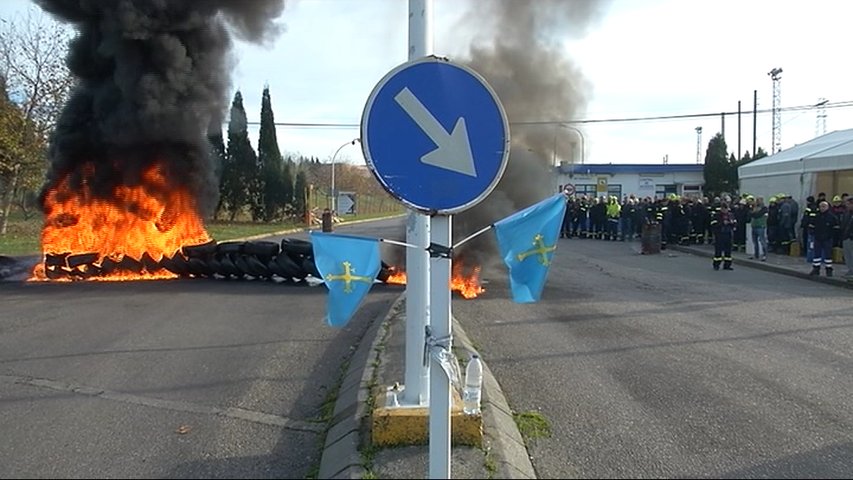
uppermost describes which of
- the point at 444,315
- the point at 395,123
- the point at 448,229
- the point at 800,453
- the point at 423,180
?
the point at 395,123

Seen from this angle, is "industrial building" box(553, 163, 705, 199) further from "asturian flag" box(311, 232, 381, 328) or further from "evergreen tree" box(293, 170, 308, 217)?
"asturian flag" box(311, 232, 381, 328)

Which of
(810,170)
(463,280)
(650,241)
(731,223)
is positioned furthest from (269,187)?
(463,280)

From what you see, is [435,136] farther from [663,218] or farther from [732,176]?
[732,176]

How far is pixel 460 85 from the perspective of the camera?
2910 mm

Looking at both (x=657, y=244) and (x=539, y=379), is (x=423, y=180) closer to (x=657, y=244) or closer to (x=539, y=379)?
(x=539, y=379)

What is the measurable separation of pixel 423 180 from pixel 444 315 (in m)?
0.58

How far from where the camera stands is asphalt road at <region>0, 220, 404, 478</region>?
403 cm

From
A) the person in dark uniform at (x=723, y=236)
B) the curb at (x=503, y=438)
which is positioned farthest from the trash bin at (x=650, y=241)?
the curb at (x=503, y=438)

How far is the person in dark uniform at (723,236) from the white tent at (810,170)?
4.07m

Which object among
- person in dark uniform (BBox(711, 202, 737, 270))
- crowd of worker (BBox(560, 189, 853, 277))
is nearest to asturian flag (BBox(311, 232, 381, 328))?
crowd of worker (BBox(560, 189, 853, 277))

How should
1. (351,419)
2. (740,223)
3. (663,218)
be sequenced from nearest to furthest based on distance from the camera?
1. (351,419)
2. (740,223)
3. (663,218)

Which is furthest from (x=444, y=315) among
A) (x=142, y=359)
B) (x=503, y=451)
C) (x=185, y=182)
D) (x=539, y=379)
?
(x=185, y=182)

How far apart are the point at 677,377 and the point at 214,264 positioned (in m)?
8.93

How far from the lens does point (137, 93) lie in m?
14.4
